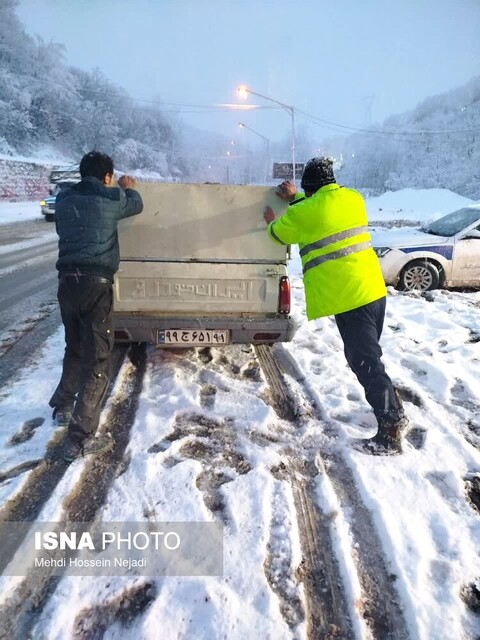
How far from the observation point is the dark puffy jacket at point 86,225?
3.17 metres

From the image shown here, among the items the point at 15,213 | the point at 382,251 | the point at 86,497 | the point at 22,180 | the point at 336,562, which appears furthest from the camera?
the point at 22,180

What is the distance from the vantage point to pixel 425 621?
1.99 meters

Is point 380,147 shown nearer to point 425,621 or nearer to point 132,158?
point 132,158

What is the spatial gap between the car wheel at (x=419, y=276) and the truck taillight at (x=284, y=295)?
4.98 m

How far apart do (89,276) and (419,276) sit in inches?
278

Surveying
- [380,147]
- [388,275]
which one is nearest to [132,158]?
[380,147]

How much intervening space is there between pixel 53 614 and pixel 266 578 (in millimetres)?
985

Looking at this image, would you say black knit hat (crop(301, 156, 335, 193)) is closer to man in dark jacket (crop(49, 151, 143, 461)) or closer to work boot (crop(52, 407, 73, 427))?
man in dark jacket (crop(49, 151, 143, 461))

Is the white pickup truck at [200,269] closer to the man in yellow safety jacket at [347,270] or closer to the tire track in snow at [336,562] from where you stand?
the man in yellow safety jacket at [347,270]

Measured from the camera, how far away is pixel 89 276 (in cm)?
317

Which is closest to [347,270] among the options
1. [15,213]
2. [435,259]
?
[435,259]

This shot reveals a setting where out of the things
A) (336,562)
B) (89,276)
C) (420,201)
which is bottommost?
(420,201)

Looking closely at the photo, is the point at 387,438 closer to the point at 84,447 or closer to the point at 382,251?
the point at 84,447

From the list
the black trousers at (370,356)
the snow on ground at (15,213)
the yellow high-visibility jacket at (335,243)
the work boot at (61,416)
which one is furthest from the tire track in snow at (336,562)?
the snow on ground at (15,213)
